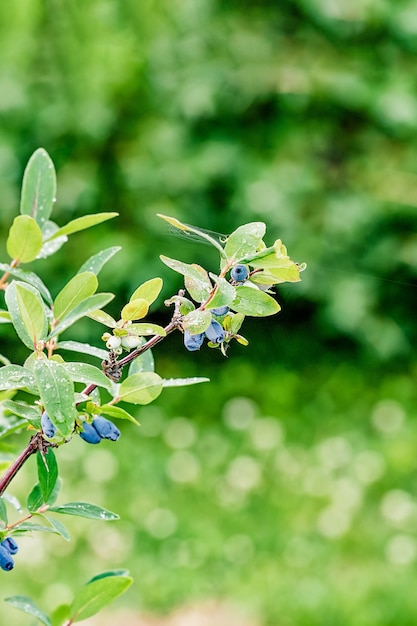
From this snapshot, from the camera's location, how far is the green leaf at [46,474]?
703 millimetres

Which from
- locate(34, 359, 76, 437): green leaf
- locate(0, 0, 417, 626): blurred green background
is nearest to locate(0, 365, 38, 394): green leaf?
locate(34, 359, 76, 437): green leaf

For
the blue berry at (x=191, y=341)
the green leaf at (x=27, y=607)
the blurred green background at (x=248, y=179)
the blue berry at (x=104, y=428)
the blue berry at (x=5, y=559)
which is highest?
the blue berry at (x=191, y=341)

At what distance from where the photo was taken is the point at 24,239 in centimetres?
69

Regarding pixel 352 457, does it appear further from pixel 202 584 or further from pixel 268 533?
pixel 202 584

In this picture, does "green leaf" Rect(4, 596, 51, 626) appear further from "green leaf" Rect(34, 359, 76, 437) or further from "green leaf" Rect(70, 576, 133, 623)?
"green leaf" Rect(34, 359, 76, 437)

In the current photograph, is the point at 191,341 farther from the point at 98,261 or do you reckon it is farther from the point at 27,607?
the point at 27,607

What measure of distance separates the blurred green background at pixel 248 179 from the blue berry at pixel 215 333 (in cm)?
205

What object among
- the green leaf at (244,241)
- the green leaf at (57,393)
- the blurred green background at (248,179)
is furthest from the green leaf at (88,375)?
the blurred green background at (248,179)

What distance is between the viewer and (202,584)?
86.0 inches

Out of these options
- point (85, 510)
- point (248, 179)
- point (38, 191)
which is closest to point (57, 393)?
point (85, 510)

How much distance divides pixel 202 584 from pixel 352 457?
722 millimetres

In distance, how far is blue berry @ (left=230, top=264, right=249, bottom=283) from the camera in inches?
25.1

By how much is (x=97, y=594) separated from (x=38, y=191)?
1.07 ft

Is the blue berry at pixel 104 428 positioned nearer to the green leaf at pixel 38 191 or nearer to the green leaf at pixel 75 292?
the green leaf at pixel 75 292
